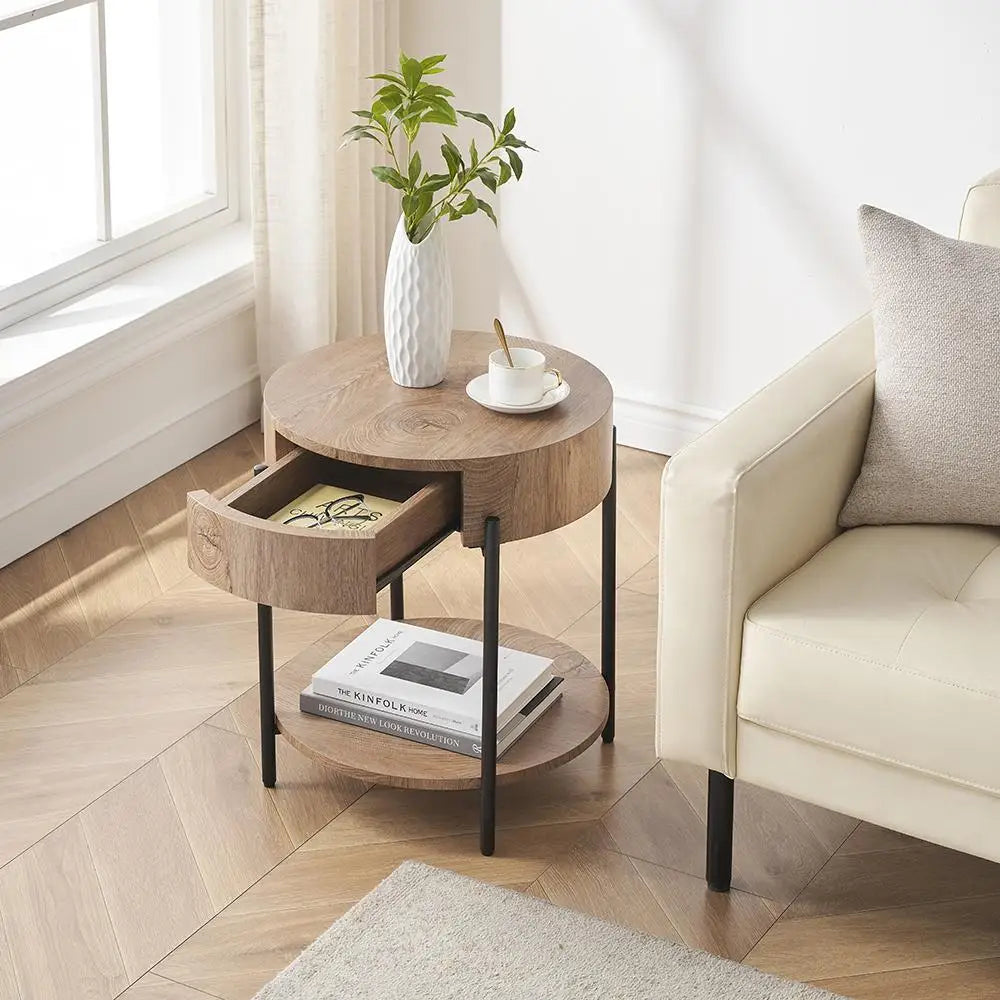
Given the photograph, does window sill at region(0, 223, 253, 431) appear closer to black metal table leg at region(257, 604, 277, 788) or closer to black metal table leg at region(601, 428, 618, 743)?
black metal table leg at region(257, 604, 277, 788)

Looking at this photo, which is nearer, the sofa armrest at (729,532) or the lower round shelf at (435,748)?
the sofa armrest at (729,532)

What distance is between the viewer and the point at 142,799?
2.32m

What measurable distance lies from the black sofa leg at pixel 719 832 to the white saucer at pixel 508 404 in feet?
1.69

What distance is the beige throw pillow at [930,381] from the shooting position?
208cm

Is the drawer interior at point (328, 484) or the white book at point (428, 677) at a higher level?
the drawer interior at point (328, 484)

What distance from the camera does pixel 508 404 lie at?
2.18m

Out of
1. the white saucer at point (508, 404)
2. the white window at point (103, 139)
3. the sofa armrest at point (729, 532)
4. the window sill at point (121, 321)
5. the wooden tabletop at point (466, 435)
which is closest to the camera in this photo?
the sofa armrest at point (729, 532)

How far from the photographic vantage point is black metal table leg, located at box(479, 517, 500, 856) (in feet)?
6.81

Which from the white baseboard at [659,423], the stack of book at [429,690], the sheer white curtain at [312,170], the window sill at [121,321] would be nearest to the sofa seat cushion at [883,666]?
the stack of book at [429,690]

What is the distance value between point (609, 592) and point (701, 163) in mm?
1128

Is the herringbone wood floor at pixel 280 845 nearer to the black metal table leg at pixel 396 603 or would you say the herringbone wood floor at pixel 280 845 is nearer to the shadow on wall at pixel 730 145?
the black metal table leg at pixel 396 603

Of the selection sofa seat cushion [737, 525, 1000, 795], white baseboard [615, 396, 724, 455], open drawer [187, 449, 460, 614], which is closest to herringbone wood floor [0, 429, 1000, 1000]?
sofa seat cushion [737, 525, 1000, 795]

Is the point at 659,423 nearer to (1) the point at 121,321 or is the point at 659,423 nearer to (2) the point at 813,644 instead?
(1) the point at 121,321

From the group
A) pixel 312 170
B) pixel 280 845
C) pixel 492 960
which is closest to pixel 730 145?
pixel 312 170
